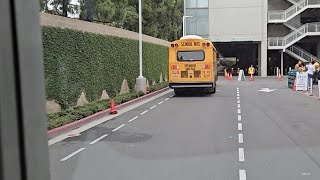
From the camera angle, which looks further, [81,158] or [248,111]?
[248,111]

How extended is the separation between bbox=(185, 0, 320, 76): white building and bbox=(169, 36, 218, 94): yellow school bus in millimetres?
33313

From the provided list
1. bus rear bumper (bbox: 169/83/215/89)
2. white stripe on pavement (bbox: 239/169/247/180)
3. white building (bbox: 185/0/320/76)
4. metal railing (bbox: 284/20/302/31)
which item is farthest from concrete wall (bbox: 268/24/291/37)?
white stripe on pavement (bbox: 239/169/247/180)

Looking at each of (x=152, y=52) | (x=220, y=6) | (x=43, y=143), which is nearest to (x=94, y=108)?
(x=43, y=143)

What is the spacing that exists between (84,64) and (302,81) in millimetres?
16685

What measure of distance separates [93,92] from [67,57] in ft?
11.7

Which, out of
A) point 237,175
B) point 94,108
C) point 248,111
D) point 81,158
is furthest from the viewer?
point 248,111

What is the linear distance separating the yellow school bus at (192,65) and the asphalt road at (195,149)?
9663mm

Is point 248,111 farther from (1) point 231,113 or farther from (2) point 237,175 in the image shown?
(2) point 237,175

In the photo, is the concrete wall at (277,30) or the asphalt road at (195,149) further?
the concrete wall at (277,30)

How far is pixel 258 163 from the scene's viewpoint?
8258 mm

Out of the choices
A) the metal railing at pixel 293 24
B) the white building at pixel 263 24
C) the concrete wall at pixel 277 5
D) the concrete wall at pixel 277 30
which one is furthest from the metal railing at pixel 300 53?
the concrete wall at pixel 277 5

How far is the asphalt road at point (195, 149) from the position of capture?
7566 mm

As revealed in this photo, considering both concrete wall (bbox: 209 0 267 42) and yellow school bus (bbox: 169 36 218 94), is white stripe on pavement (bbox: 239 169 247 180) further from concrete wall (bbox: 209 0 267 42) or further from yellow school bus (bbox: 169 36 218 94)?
concrete wall (bbox: 209 0 267 42)

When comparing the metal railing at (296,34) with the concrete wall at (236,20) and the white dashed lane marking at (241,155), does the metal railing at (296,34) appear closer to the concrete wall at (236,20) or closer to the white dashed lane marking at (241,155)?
the concrete wall at (236,20)
